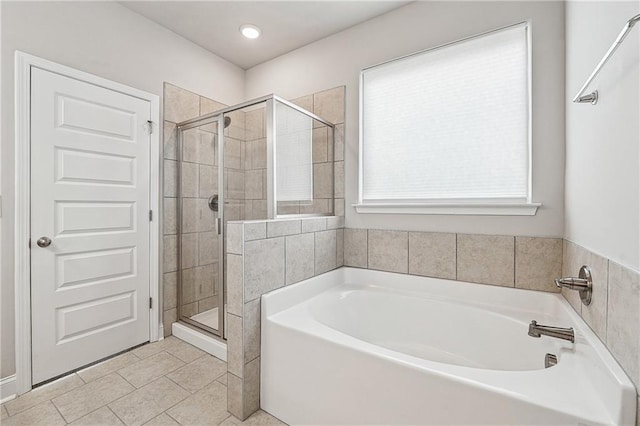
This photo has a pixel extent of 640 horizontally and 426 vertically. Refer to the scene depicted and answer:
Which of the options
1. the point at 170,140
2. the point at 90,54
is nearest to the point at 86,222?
the point at 170,140

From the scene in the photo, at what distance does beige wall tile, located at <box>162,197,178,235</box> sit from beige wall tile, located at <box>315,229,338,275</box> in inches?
52.7

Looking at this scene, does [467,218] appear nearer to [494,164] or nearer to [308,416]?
[494,164]

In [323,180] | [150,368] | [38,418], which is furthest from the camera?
[323,180]

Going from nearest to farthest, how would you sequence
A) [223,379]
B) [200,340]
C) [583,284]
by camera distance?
[583,284], [223,379], [200,340]

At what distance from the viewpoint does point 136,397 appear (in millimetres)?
1715

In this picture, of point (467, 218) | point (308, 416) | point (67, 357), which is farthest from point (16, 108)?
point (467, 218)

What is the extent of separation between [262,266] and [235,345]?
0.44 meters

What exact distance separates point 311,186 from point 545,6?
5.92 feet

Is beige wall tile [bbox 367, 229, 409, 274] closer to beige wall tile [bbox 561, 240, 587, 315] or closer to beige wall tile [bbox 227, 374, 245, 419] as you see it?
beige wall tile [bbox 561, 240, 587, 315]

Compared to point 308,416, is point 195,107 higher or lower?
higher

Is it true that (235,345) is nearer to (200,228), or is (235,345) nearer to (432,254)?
(200,228)

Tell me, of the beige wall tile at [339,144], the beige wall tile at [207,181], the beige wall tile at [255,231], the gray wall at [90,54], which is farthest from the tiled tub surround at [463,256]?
the gray wall at [90,54]

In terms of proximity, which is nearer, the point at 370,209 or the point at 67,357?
the point at 67,357

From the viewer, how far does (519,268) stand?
1.78m
